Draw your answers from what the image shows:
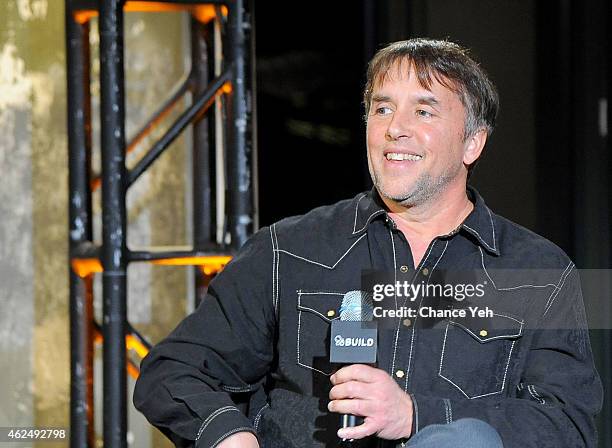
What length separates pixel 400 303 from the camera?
1851 mm

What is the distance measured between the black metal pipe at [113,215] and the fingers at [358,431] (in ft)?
3.68

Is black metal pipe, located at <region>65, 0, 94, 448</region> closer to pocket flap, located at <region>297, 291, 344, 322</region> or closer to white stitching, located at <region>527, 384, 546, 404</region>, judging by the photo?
pocket flap, located at <region>297, 291, 344, 322</region>

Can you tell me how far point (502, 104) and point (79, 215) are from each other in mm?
1227

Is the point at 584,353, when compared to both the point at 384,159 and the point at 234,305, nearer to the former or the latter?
the point at 384,159

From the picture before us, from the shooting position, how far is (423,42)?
6.30 feet

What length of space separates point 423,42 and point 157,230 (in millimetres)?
1781

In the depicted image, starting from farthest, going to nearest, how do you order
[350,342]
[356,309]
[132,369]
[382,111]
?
1. [132,369]
2. [382,111]
3. [356,309]
4. [350,342]

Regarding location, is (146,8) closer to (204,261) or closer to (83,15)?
(83,15)

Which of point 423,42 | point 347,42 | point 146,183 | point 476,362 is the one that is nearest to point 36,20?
point 146,183

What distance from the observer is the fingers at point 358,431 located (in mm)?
1428

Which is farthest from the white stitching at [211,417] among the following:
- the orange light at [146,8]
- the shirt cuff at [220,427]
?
the orange light at [146,8]

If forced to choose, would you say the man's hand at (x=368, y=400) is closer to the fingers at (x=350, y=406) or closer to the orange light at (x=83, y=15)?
the fingers at (x=350, y=406)

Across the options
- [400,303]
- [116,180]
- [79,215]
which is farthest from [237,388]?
[79,215]

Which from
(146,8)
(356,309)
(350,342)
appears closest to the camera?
(350,342)
